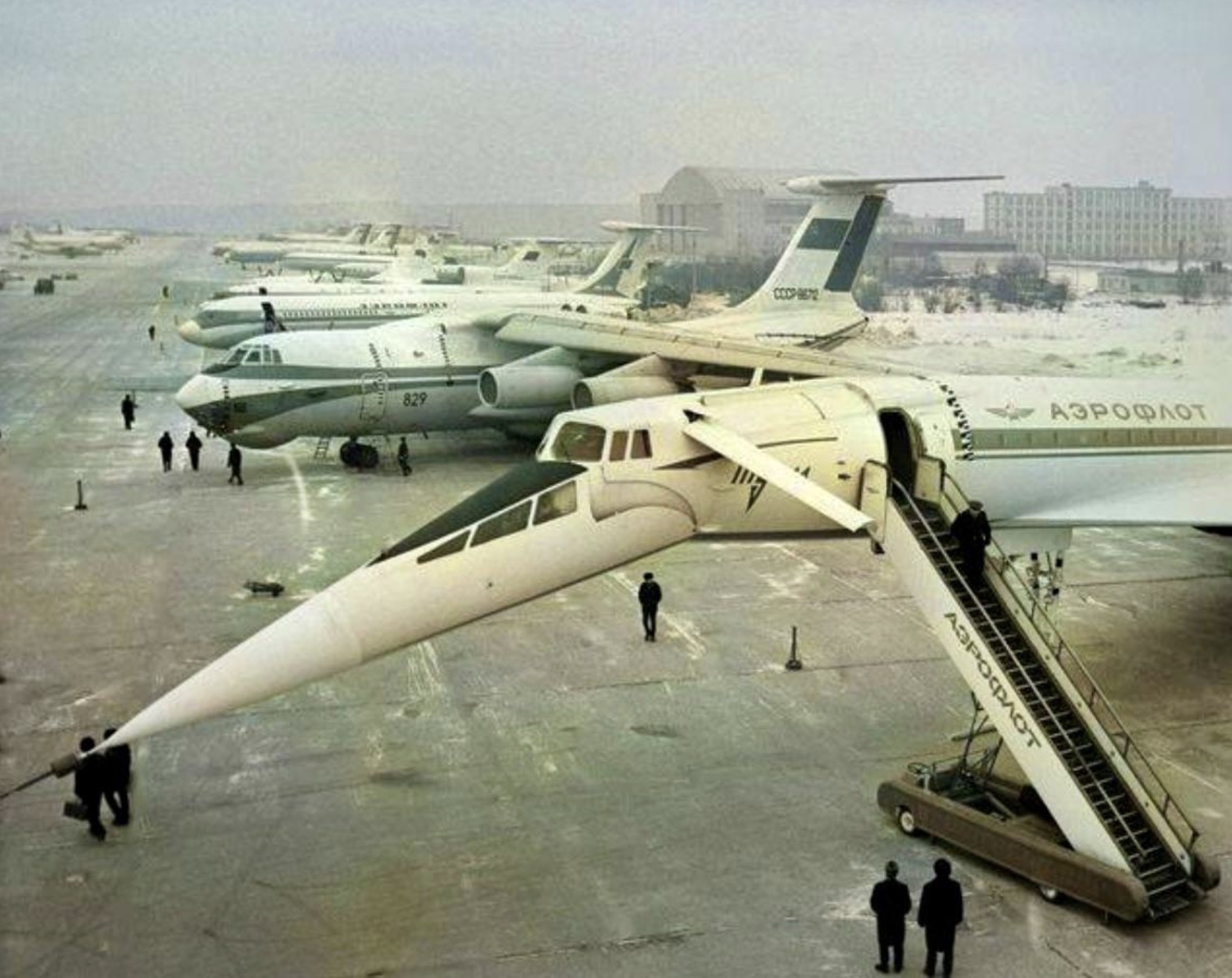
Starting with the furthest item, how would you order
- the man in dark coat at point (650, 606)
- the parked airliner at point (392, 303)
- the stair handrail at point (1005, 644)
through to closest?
the parked airliner at point (392, 303)
the man in dark coat at point (650, 606)
the stair handrail at point (1005, 644)

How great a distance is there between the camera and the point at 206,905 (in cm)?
969

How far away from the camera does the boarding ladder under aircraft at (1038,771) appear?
9.49 m

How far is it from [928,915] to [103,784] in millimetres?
6549

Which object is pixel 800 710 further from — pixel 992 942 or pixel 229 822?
pixel 229 822

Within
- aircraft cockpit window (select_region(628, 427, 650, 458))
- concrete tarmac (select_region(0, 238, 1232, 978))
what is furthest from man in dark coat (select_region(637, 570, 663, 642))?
aircraft cockpit window (select_region(628, 427, 650, 458))

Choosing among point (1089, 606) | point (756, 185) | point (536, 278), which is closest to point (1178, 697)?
point (1089, 606)

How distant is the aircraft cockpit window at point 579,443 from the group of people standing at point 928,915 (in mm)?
4551

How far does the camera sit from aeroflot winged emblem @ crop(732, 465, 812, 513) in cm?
1233

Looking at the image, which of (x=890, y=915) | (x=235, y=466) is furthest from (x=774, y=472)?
(x=235, y=466)

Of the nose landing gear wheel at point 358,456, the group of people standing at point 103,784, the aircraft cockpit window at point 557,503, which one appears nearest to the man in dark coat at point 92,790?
the group of people standing at point 103,784

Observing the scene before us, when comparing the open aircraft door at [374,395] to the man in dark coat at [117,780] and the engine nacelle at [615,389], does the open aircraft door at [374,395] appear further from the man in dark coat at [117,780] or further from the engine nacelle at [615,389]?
the man in dark coat at [117,780]

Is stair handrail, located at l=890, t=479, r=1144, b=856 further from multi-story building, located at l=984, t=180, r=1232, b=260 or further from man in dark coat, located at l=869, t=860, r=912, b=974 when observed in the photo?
multi-story building, located at l=984, t=180, r=1232, b=260

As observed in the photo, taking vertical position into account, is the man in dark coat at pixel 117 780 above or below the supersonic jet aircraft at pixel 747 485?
below

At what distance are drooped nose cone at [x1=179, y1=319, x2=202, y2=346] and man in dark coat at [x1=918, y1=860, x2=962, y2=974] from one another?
39.7 m
